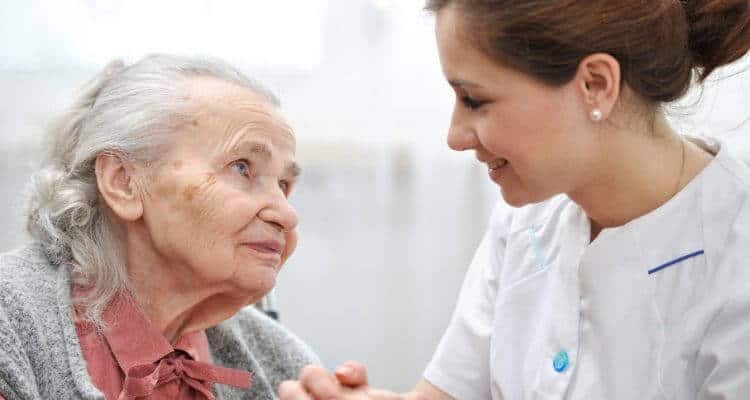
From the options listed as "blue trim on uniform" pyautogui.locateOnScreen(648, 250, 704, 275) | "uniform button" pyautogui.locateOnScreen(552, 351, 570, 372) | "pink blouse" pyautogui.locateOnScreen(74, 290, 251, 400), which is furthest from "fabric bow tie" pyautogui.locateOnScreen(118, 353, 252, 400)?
"blue trim on uniform" pyautogui.locateOnScreen(648, 250, 704, 275)

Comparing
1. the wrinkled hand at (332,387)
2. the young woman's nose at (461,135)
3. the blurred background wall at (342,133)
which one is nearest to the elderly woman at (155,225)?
the wrinkled hand at (332,387)

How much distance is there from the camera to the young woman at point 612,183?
122 centimetres

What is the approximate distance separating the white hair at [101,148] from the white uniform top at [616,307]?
0.56 meters

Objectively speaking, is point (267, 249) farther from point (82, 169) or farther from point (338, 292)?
point (338, 292)

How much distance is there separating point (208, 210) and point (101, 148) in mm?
225

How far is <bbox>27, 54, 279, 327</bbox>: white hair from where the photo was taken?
1.45m

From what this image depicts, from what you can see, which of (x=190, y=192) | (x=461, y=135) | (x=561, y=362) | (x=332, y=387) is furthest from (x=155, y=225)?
(x=561, y=362)

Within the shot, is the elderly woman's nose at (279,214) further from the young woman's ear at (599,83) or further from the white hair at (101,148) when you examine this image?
the young woman's ear at (599,83)

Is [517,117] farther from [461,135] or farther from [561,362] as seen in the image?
[561,362]

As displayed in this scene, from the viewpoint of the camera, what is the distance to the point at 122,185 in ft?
4.83

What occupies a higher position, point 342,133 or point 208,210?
point 208,210

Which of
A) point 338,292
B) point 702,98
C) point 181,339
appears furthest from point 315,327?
point 702,98

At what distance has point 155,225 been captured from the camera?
144cm

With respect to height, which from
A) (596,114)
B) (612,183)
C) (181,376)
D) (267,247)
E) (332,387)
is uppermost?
(596,114)
